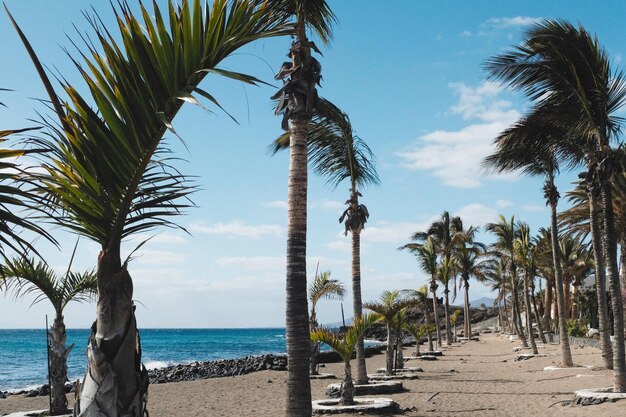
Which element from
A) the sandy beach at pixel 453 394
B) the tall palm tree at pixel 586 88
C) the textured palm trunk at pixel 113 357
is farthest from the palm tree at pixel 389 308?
the textured palm trunk at pixel 113 357

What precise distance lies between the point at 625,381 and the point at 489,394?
4.54 metres

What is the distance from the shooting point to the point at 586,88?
14.0m

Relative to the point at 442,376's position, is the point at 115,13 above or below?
above

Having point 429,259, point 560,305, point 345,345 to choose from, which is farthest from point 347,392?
point 429,259

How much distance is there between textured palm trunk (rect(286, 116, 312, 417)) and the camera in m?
8.73

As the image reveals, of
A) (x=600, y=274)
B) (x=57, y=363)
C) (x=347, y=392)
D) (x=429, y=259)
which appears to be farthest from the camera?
(x=429, y=259)

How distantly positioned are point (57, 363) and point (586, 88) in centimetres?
1409

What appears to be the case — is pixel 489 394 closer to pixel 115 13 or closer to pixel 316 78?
pixel 316 78

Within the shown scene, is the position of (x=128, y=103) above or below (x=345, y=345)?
above

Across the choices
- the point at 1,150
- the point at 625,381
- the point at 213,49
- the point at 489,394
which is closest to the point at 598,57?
the point at 625,381

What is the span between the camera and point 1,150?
3.58m

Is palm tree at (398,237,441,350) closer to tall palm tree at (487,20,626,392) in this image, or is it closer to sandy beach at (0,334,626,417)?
sandy beach at (0,334,626,417)

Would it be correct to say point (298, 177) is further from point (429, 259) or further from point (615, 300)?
point (429, 259)

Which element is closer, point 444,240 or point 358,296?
point 358,296
